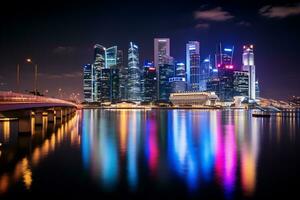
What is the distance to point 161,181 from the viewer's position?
22.5m

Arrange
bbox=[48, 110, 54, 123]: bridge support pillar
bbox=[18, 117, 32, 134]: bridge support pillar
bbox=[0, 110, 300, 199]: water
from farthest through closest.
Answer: bbox=[48, 110, 54, 123]: bridge support pillar
bbox=[18, 117, 32, 134]: bridge support pillar
bbox=[0, 110, 300, 199]: water

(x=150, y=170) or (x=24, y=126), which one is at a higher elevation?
(x=24, y=126)

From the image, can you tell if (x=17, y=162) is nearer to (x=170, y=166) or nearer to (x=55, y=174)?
(x=55, y=174)

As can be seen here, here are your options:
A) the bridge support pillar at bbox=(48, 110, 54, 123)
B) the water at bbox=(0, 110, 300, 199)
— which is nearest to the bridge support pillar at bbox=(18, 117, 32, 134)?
the water at bbox=(0, 110, 300, 199)

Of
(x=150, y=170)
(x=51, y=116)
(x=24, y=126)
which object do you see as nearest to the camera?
(x=150, y=170)

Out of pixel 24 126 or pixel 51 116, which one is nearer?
pixel 24 126

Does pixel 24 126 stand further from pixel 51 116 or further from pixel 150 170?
pixel 51 116

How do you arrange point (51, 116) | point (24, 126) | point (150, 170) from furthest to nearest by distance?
point (51, 116)
point (24, 126)
point (150, 170)

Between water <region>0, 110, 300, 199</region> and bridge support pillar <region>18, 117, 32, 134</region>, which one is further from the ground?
bridge support pillar <region>18, 117, 32, 134</region>

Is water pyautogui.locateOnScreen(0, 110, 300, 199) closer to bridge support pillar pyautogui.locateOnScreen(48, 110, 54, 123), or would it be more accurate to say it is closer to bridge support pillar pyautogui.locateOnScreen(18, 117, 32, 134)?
bridge support pillar pyautogui.locateOnScreen(18, 117, 32, 134)

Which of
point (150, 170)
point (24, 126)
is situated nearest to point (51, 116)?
point (24, 126)

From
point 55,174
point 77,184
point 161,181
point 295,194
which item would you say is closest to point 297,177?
point 295,194

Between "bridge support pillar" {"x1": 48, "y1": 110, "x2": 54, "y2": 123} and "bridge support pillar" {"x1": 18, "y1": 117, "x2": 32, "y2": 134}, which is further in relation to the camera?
"bridge support pillar" {"x1": 48, "y1": 110, "x2": 54, "y2": 123}

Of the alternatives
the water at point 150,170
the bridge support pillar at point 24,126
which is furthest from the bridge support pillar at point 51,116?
the water at point 150,170
